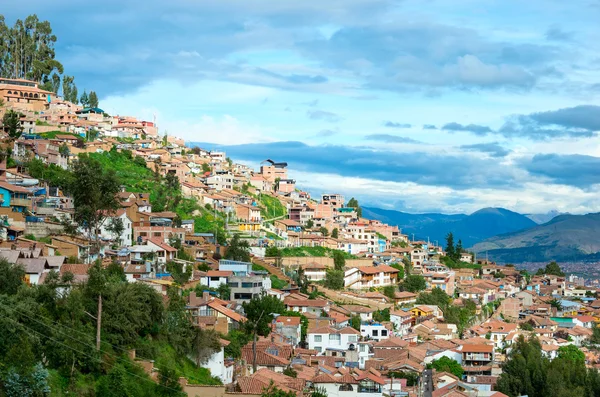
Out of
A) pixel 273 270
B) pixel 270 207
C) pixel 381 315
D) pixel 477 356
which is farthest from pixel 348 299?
pixel 270 207

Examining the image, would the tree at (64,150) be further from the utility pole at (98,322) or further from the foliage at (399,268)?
the utility pole at (98,322)

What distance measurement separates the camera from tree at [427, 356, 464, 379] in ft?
172

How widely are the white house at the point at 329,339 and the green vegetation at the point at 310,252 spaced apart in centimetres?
1667

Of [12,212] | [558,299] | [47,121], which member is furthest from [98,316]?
[558,299]

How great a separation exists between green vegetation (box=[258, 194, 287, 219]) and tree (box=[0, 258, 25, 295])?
48013 millimetres

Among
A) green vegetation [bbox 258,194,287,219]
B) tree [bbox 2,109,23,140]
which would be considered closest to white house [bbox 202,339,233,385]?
tree [bbox 2,109,23,140]

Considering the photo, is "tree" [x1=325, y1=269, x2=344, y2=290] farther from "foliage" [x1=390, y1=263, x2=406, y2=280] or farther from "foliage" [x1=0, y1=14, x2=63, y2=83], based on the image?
"foliage" [x1=0, y1=14, x2=63, y2=83]

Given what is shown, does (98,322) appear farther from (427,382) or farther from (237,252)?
(237,252)

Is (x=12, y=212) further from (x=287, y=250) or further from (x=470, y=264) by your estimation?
(x=470, y=264)

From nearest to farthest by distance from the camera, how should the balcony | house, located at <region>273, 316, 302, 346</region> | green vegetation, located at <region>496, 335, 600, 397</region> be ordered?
the balcony → green vegetation, located at <region>496, 335, 600, 397</region> → house, located at <region>273, 316, 302, 346</region>

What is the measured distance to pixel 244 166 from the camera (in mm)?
109250

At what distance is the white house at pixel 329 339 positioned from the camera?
5081 centimetres

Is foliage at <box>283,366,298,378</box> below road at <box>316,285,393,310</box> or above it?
below

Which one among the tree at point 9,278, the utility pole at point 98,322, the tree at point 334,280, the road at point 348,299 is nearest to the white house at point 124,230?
the road at point 348,299
